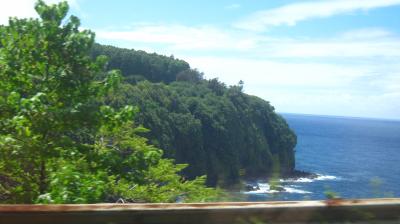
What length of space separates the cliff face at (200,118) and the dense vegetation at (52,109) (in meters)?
41.4

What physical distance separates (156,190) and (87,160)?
11.5 feet

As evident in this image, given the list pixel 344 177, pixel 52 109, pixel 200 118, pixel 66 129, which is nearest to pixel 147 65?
pixel 200 118

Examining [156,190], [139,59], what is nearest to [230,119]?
[139,59]

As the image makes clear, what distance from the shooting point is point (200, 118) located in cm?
8125

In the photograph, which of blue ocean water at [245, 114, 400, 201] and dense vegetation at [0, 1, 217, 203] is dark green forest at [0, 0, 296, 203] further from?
blue ocean water at [245, 114, 400, 201]

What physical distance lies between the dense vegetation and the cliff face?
4139 centimetres

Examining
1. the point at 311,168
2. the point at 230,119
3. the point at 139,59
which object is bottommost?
the point at 311,168

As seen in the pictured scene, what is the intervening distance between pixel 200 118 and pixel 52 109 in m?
73.2

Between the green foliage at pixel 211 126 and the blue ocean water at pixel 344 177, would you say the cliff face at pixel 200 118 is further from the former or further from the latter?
the blue ocean water at pixel 344 177

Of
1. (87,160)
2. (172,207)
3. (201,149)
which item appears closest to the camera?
(172,207)

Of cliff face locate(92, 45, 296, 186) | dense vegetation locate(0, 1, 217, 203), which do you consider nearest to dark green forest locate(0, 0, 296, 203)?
dense vegetation locate(0, 1, 217, 203)

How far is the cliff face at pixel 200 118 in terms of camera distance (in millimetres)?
66750

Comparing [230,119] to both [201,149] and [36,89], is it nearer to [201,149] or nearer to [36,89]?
[201,149]

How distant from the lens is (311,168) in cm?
8538
